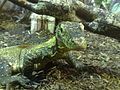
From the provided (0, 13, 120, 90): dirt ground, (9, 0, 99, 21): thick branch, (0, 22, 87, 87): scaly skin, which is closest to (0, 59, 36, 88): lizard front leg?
(0, 22, 87, 87): scaly skin

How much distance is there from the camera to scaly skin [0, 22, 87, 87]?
256cm

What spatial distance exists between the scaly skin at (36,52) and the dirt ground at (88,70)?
0.19 m

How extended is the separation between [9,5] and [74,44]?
12.1ft

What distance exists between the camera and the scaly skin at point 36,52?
2.56 metres

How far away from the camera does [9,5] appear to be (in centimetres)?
593

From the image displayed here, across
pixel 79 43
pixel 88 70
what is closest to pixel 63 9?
pixel 79 43

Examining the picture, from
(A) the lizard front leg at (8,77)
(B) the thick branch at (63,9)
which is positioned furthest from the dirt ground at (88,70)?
(B) the thick branch at (63,9)

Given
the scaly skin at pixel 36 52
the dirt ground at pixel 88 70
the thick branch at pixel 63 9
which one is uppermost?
the thick branch at pixel 63 9

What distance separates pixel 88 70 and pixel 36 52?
0.62 meters

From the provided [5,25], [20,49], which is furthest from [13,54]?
→ [5,25]

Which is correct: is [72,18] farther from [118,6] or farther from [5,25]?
[118,6]

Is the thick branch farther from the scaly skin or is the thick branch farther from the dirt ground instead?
the dirt ground

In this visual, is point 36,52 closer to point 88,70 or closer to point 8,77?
point 8,77

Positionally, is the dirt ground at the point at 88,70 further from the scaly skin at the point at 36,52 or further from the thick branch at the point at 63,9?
the thick branch at the point at 63,9
